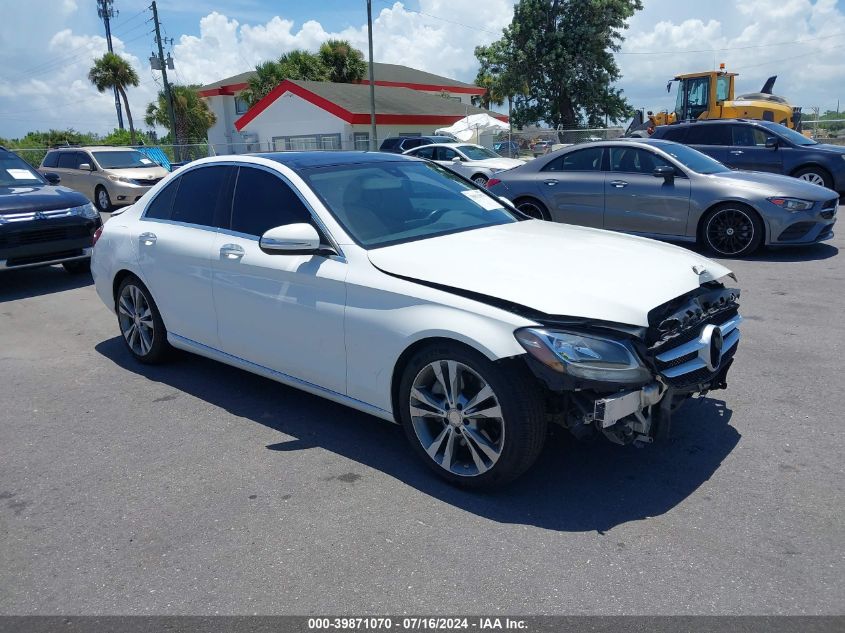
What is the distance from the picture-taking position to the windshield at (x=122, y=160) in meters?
17.8

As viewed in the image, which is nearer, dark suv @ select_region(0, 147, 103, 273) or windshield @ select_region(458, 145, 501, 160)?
dark suv @ select_region(0, 147, 103, 273)

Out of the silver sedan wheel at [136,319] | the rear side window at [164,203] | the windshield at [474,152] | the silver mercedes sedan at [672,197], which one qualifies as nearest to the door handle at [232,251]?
the rear side window at [164,203]

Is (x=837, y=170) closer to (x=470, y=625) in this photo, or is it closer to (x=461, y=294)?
(x=461, y=294)

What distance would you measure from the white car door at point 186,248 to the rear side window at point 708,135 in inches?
442

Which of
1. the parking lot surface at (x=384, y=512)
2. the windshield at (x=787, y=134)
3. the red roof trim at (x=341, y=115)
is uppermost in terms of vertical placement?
the red roof trim at (x=341, y=115)

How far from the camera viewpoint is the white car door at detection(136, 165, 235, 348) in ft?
15.6

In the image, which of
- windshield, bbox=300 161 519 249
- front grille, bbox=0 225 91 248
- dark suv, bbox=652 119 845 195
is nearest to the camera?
windshield, bbox=300 161 519 249

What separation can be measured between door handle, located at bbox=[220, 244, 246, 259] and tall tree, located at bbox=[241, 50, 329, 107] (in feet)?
145

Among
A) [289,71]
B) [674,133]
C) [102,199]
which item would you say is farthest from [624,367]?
[289,71]

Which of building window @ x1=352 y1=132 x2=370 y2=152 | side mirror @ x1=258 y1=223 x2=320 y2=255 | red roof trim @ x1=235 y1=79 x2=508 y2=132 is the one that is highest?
red roof trim @ x1=235 y1=79 x2=508 y2=132

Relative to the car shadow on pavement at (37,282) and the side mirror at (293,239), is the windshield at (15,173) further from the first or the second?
the side mirror at (293,239)

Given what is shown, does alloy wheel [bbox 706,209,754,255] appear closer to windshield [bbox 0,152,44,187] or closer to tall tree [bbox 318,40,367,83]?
windshield [bbox 0,152,44,187]

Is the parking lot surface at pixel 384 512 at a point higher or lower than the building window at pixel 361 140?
lower

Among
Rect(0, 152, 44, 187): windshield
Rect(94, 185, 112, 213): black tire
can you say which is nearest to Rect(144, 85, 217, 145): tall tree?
Rect(94, 185, 112, 213): black tire
